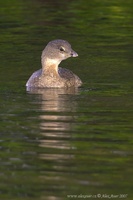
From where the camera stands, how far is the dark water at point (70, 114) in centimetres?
1162

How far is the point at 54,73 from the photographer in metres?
18.7

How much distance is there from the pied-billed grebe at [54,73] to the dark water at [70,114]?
280 millimetres

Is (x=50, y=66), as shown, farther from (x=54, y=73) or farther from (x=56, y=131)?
(x=56, y=131)

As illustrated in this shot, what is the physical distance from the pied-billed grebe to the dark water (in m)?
0.28

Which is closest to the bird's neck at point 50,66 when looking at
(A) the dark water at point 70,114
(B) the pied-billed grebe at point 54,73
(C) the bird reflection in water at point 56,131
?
(B) the pied-billed grebe at point 54,73

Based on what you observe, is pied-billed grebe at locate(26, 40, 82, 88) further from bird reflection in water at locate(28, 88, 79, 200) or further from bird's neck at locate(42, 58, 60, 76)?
bird reflection in water at locate(28, 88, 79, 200)

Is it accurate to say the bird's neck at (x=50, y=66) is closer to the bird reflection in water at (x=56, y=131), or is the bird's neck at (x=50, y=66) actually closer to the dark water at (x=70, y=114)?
the dark water at (x=70, y=114)

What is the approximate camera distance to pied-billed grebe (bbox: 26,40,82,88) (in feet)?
60.4

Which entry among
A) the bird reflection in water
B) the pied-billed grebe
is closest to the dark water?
the bird reflection in water

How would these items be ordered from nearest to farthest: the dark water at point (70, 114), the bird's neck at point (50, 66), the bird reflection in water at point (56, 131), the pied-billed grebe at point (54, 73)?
1. the dark water at point (70, 114)
2. the bird reflection in water at point (56, 131)
3. the pied-billed grebe at point (54, 73)
4. the bird's neck at point (50, 66)

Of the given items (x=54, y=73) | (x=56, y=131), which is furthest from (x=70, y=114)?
(x=54, y=73)

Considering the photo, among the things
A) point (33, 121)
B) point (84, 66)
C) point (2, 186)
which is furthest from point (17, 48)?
point (2, 186)

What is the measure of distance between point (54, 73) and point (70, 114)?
355cm

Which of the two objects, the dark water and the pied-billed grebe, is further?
the pied-billed grebe
